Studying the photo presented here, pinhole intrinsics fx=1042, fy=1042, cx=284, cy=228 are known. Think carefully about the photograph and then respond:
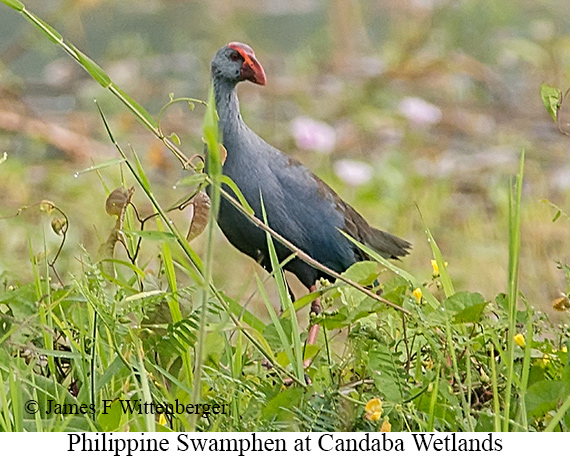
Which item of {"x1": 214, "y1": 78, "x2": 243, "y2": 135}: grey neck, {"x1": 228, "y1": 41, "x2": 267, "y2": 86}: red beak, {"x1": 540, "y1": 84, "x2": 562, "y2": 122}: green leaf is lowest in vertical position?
{"x1": 540, "y1": 84, "x2": 562, "y2": 122}: green leaf

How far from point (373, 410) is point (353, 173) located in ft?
8.03

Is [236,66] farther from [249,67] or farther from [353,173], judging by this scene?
[353,173]

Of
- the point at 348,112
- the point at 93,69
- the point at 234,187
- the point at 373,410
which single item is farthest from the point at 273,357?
the point at 348,112

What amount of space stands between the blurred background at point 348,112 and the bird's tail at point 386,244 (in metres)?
0.60

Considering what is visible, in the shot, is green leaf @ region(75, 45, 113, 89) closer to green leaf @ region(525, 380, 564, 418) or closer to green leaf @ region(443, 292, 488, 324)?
green leaf @ region(443, 292, 488, 324)

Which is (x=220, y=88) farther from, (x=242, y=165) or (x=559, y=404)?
(x=559, y=404)

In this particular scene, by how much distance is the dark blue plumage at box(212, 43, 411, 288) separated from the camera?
201cm


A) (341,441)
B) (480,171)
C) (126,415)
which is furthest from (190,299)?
(480,171)

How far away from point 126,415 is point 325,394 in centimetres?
25

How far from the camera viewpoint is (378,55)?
4867 mm

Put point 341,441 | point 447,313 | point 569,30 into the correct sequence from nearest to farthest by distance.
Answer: point 341,441 → point 447,313 → point 569,30

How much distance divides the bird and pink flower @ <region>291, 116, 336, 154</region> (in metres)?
1.53

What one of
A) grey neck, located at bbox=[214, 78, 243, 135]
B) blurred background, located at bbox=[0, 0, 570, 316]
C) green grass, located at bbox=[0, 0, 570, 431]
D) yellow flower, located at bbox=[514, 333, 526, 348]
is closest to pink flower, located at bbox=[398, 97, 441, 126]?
blurred background, located at bbox=[0, 0, 570, 316]

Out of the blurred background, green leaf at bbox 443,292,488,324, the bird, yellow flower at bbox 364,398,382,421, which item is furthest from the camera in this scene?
the blurred background
